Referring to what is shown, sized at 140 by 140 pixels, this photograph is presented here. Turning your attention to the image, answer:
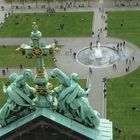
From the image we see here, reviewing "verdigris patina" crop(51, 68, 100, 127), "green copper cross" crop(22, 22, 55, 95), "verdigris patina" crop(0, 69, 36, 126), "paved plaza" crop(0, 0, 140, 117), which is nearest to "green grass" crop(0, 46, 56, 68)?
"paved plaza" crop(0, 0, 140, 117)

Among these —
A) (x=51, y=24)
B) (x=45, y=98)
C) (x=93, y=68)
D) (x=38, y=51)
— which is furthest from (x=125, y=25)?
(x=38, y=51)

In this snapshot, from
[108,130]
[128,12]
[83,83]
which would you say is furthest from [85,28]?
[108,130]

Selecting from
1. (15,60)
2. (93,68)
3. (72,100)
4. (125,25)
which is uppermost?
(72,100)

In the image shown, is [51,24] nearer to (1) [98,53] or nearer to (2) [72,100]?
(1) [98,53]

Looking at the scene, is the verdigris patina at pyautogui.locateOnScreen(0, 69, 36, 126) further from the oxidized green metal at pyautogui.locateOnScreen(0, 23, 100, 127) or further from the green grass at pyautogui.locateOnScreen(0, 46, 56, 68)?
the green grass at pyautogui.locateOnScreen(0, 46, 56, 68)

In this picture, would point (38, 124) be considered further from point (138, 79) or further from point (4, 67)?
point (4, 67)

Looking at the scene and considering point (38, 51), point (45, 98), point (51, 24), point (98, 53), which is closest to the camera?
point (38, 51)
